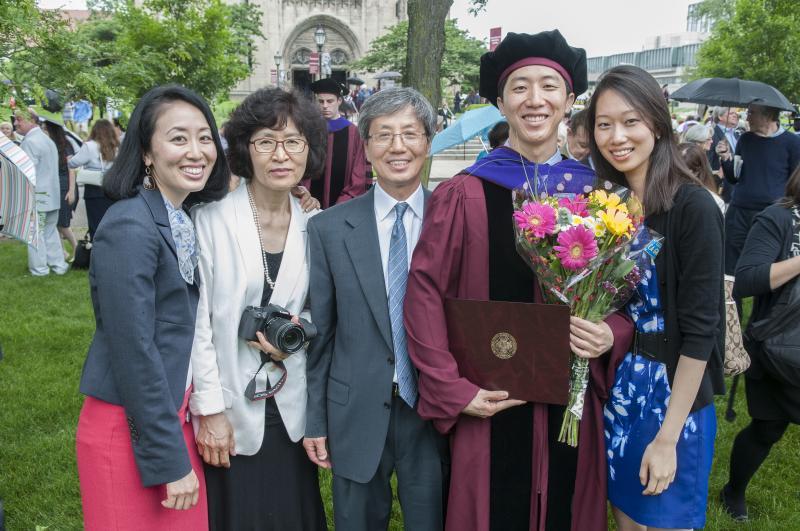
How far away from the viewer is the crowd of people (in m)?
2.15

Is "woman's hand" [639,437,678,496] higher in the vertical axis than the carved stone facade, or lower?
lower

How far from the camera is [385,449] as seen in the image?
251 centimetres

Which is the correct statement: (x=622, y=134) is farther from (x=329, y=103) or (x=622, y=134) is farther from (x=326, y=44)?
(x=326, y=44)

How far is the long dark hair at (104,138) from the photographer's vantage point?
9047 mm

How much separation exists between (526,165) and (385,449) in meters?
1.19

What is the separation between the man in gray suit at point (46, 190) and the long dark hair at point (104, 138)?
2.79 feet

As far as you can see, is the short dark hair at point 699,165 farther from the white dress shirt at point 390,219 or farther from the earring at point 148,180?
the earring at point 148,180

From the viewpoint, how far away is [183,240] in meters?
2.23

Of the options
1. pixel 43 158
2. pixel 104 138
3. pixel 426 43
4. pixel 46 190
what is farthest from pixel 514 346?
pixel 104 138

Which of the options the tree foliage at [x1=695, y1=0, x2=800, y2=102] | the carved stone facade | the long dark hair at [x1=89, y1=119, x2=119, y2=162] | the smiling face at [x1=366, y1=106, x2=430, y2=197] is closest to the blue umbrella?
the long dark hair at [x1=89, y1=119, x2=119, y2=162]

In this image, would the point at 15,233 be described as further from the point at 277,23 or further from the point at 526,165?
the point at 277,23

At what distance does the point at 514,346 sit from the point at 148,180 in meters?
1.37

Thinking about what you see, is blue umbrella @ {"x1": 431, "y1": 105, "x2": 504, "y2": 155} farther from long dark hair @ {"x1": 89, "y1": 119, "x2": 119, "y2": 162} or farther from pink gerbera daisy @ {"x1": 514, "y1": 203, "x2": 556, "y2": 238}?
pink gerbera daisy @ {"x1": 514, "y1": 203, "x2": 556, "y2": 238}

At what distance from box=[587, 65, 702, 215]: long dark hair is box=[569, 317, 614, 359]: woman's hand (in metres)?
0.45
